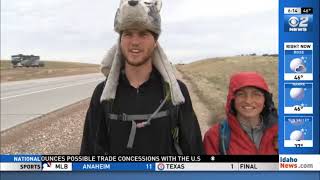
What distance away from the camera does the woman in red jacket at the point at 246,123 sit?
2.32 m

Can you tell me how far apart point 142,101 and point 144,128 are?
12cm

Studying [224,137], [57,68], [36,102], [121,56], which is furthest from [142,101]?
[36,102]

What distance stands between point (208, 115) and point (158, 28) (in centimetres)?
67

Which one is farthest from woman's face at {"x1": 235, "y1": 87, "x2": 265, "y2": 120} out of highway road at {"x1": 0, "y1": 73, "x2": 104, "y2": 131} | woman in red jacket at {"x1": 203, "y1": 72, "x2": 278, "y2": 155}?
highway road at {"x1": 0, "y1": 73, "x2": 104, "y2": 131}

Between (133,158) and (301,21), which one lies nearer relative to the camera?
(301,21)

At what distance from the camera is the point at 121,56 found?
2334 mm

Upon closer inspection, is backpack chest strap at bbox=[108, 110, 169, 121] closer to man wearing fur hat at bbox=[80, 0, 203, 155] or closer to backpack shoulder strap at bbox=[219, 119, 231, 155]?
man wearing fur hat at bbox=[80, 0, 203, 155]
